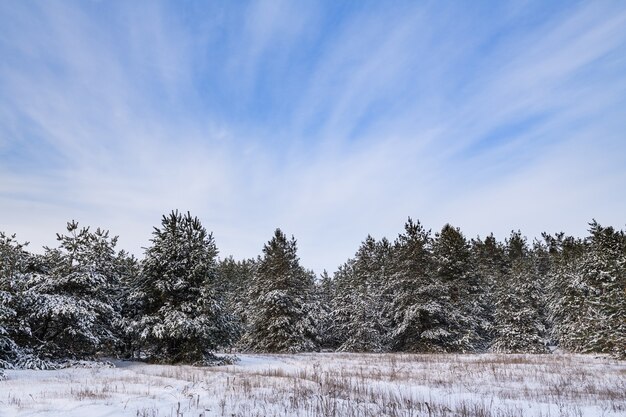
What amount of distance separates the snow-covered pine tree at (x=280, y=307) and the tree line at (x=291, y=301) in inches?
4.6

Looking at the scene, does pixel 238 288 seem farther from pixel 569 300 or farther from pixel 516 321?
pixel 569 300

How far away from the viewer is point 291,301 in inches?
1330

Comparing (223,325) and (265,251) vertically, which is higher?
(265,251)

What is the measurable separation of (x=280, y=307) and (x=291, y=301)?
1.08 meters

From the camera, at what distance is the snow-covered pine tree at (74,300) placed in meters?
15.5

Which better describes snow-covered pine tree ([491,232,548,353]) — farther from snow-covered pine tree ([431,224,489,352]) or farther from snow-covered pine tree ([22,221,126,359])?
snow-covered pine tree ([22,221,126,359])

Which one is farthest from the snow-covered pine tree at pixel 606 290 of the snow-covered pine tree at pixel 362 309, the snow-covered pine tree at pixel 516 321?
the snow-covered pine tree at pixel 362 309

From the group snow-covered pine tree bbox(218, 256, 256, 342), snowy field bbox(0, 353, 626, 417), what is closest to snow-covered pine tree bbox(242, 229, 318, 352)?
snow-covered pine tree bbox(218, 256, 256, 342)

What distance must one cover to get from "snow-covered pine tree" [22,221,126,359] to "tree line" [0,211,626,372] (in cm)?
6

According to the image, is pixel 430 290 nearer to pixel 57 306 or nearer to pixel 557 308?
pixel 557 308

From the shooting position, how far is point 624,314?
21188 millimetres

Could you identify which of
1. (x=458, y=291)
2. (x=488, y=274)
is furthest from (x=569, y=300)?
(x=488, y=274)

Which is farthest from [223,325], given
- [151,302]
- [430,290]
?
[430,290]

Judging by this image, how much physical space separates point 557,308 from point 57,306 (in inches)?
1549
